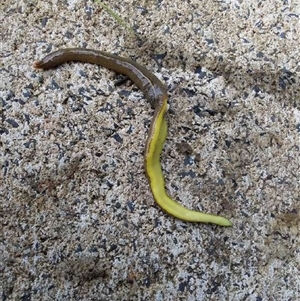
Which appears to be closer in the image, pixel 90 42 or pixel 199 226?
pixel 199 226

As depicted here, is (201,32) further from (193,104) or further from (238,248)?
(238,248)

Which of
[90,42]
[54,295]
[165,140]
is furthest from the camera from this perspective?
[90,42]

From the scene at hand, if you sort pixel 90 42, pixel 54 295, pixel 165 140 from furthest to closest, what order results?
1. pixel 90 42
2. pixel 165 140
3. pixel 54 295

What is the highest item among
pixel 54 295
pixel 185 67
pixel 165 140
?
pixel 185 67

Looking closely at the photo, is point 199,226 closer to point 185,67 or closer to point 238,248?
point 238,248

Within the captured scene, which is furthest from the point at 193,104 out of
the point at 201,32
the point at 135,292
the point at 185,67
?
the point at 135,292

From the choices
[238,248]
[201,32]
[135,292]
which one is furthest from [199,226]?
[201,32]

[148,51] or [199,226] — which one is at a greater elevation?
[148,51]
